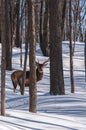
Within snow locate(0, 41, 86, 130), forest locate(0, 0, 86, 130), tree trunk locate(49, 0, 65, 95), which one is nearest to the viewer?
snow locate(0, 41, 86, 130)

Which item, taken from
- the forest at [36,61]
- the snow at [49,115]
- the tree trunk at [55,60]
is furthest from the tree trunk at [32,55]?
the tree trunk at [55,60]

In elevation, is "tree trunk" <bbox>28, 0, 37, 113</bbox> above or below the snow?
above

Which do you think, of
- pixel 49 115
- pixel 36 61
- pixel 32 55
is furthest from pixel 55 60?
pixel 36 61

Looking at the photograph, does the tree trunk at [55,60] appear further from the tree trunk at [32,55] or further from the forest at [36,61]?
the tree trunk at [32,55]

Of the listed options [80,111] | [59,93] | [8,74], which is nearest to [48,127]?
[80,111]

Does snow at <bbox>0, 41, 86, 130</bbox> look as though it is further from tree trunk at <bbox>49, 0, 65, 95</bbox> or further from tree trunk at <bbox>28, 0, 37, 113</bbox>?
tree trunk at <bbox>49, 0, 65, 95</bbox>

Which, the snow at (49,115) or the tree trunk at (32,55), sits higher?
the tree trunk at (32,55)

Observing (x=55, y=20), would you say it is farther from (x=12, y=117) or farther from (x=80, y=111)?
(x=12, y=117)

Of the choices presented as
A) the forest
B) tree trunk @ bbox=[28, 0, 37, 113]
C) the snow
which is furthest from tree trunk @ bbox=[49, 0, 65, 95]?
tree trunk @ bbox=[28, 0, 37, 113]

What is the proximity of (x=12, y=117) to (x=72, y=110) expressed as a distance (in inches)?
86.2

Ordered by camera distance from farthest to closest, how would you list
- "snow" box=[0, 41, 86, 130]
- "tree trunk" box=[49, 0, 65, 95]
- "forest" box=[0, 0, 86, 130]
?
"tree trunk" box=[49, 0, 65, 95]
"forest" box=[0, 0, 86, 130]
"snow" box=[0, 41, 86, 130]

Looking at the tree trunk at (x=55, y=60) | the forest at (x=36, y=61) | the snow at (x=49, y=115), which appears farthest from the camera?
the tree trunk at (x=55, y=60)

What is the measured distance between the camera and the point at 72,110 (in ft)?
31.6

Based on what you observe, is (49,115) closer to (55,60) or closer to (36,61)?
(55,60)
